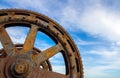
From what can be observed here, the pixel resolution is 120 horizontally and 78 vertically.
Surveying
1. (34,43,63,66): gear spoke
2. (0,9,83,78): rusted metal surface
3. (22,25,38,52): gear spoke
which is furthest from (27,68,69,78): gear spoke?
(22,25,38,52): gear spoke

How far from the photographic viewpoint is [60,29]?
29.2 ft

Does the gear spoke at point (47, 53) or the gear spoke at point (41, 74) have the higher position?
the gear spoke at point (47, 53)

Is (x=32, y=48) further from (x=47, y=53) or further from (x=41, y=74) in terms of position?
(x=41, y=74)

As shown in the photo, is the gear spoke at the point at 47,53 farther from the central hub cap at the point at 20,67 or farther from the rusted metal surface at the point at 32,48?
the central hub cap at the point at 20,67

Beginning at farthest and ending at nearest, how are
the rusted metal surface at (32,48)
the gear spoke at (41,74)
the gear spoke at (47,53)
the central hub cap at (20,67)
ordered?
the gear spoke at (47,53)
the gear spoke at (41,74)
the rusted metal surface at (32,48)
the central hub cap at (20,67)

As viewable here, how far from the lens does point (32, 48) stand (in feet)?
28.5

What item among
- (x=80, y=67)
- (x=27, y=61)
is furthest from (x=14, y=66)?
(x=80, y=67)

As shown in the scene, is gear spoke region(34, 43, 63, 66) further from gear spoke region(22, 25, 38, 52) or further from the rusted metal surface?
gear spoke region(22, 25, 38, 52)

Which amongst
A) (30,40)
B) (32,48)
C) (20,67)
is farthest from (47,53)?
(20,67)

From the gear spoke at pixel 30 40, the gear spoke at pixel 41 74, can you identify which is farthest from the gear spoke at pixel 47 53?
the gear spoke at pixel 30 40

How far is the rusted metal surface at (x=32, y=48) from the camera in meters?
8.18

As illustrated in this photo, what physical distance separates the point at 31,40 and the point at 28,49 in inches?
13.3

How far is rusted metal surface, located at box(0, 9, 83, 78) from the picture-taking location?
818 cm

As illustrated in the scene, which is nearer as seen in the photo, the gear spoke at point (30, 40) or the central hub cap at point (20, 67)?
the central hub cap at point (20, 67)
